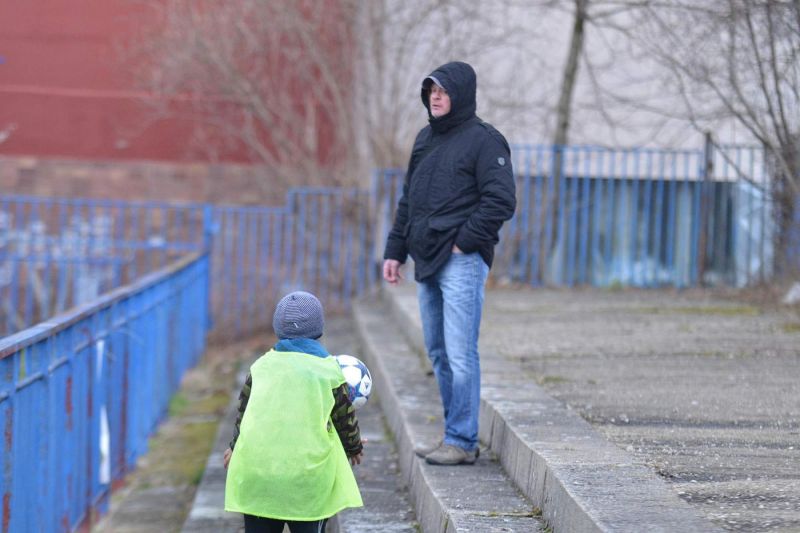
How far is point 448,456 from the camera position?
5.23 metres

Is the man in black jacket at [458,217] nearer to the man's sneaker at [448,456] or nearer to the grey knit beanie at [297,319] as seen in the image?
the man's sneaker at [448,456]

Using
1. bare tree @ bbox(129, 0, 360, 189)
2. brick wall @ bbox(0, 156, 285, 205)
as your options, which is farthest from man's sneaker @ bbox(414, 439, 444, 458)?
brick wall @ bbox(0, 156, 285, 205)

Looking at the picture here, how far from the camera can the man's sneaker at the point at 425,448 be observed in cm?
535

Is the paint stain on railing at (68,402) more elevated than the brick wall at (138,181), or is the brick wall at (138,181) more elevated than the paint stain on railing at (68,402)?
the brick wall at (138,181)

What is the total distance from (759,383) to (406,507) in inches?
92.9

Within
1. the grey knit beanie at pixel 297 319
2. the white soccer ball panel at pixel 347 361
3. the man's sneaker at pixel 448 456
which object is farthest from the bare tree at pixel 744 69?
the grey knit beanie at pixel 297 319

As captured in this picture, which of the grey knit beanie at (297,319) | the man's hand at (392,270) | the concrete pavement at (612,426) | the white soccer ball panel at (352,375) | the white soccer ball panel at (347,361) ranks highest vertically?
the man's hand at (392,270)

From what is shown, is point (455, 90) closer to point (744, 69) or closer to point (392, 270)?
point (392, 270)

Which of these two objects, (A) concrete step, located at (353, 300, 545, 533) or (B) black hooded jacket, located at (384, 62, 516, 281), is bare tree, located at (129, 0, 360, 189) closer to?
(A) concrete step, located at (353, 300, 545, 533)

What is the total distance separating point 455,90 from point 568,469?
1.72m

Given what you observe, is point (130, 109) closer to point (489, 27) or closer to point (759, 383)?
point (489, 27)

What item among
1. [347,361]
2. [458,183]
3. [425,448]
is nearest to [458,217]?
[458,183]

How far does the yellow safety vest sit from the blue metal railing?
3.73 feet

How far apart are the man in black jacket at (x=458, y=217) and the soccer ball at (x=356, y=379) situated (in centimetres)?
88
